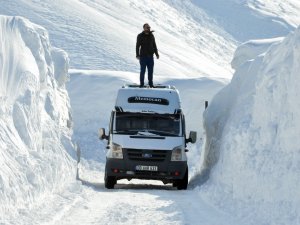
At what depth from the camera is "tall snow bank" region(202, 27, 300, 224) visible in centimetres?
1320

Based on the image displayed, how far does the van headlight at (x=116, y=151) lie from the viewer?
20.8 metres

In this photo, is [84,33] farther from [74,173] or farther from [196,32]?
[74,173]

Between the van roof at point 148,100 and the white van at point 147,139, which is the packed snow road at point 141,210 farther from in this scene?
the van roof at point 148,100

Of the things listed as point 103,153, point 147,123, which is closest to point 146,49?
point 147,123

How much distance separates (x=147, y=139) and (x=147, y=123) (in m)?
0.54

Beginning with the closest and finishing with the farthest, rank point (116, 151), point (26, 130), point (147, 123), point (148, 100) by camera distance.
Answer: point (26, 130), point (116, 151), point (147, 123), point (148, 100)

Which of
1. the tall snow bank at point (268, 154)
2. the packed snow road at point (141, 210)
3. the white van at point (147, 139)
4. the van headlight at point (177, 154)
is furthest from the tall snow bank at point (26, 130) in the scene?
the tall snow bank at point (268, 154)

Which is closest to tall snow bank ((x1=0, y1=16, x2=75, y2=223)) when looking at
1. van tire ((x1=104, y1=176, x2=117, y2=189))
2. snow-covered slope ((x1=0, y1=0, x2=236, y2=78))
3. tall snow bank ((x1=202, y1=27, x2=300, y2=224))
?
van tire ((x1=104, y1=176, x2=117, y2=189))

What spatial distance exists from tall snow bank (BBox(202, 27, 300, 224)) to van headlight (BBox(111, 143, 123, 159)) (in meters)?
2.29

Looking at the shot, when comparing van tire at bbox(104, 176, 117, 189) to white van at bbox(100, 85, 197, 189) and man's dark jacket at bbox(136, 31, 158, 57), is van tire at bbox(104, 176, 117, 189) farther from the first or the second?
man's dark jacket at bbox(136, 31, 158, 57)

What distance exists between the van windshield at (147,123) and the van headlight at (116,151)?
43 centimetres

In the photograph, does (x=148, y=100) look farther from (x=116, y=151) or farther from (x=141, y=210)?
(x=141, y=210)

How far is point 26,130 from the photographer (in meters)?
16.8

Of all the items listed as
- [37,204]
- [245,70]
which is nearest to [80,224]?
[37,204]
